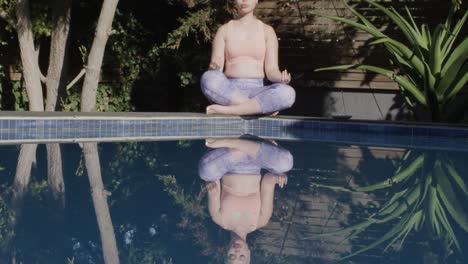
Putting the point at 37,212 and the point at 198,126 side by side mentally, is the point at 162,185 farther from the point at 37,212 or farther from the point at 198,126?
the point at 198,126

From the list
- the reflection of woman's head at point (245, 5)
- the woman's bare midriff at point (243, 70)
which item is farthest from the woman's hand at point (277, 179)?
the reflection of woman's head at point (245, 5)

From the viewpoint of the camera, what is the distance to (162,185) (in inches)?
222

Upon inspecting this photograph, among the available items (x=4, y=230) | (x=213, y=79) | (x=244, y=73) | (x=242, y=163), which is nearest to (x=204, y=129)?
(x=213, y=79)

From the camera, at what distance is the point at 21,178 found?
Result: 5.74m

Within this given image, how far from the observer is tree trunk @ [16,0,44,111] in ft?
29.6

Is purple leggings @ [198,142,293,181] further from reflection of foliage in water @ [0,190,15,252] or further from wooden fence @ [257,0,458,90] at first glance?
wooden fence @ [257,0,458,90]

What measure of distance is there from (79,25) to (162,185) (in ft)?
17.5

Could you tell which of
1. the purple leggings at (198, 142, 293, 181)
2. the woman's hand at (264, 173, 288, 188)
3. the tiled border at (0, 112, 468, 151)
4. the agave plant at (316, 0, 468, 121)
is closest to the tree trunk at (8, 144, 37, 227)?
the tiled border at (0, 112, 468, 151)

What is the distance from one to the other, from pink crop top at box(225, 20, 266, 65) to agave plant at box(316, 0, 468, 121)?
68 centimetres

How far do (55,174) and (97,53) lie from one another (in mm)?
3026

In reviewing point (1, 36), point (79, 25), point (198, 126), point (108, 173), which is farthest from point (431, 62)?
point (1, 36)

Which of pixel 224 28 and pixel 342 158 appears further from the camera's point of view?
pixel 224 28

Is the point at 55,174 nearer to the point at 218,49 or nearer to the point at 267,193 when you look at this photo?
the point at 267,193

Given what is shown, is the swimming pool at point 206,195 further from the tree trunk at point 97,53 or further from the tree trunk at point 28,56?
the tree trunk at point 28,56
